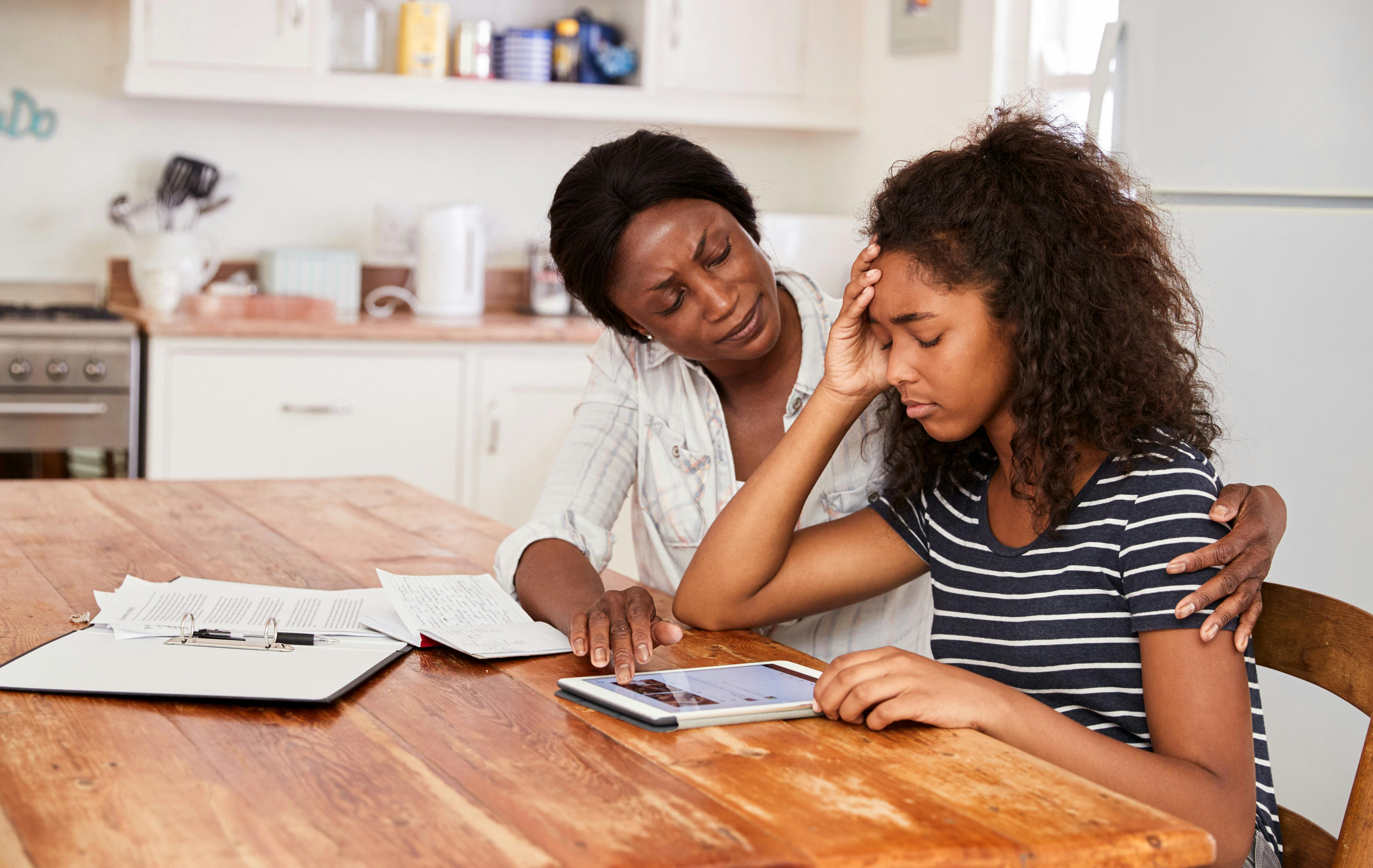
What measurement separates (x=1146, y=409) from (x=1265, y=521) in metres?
0.16

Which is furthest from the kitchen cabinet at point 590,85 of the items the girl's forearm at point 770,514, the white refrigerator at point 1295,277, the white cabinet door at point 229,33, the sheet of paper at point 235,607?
the girl's forearm at point 770,514

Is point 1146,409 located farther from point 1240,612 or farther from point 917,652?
point 917,652

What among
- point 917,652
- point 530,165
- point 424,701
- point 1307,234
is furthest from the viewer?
point 530,165

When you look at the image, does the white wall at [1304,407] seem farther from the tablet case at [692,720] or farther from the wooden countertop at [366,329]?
the wooden countertop at [366,329]

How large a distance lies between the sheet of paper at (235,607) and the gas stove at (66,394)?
70.5 inches

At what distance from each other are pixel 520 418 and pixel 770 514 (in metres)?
2.08

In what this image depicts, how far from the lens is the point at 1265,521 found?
109 centimetres

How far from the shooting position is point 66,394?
118 inches

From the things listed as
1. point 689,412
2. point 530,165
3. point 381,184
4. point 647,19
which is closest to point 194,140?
point 381,184

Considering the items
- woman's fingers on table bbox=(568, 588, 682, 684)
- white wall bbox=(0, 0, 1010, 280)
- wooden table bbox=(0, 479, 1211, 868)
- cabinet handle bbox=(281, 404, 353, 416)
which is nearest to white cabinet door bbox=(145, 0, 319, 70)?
white wall bbox=(0, 0, 1010, 280)

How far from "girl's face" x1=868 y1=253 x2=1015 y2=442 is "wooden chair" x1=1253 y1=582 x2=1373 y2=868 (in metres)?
0.32

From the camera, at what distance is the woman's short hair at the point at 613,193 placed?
1.51 meters

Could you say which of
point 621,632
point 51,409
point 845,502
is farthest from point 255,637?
point 51,409

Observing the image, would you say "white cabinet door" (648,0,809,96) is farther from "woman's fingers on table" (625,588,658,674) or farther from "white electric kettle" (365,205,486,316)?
"woman's fingers on table" (625,588,658,674)
